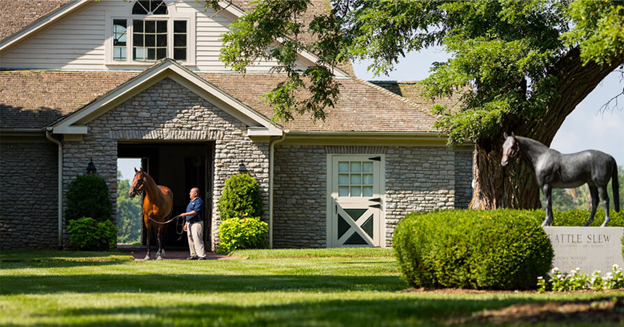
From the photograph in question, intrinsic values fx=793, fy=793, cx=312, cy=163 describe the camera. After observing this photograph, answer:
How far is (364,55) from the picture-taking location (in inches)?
629

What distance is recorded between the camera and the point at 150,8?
24.0m

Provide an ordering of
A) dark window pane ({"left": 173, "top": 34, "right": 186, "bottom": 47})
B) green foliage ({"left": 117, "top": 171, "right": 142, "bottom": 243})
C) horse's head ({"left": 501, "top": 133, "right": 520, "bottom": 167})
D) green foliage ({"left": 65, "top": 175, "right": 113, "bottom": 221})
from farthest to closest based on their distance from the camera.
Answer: green foliage ({"left": 117, "top": 171, "right": 142, "bottom": 243}) → dark window pane ({"left": 173, "top": 34, "right": 186, "bottom": 47}) → green foliage ({"left": 65, "top": 175, "right": 113, "bottom": 221}) → horse's head ({"left": 501, "top": 133, "right": 520, "bottom": 167})

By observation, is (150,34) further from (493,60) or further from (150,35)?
(493,60)

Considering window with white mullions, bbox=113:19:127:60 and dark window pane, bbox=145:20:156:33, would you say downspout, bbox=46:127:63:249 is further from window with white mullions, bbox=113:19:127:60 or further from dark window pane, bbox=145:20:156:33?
dark window pane, bbox=145:20:156:33

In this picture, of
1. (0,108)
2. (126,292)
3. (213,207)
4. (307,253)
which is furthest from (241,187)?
(126,292)

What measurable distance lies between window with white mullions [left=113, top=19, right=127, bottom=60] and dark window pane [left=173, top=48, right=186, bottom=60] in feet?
4.89

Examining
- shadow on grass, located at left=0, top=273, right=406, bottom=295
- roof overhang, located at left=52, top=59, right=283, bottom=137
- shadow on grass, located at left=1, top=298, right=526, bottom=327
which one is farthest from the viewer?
roof overhang, located at left=52, top=59, right=283, bottom=137

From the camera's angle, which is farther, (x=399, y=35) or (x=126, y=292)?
(x=399, y=35)

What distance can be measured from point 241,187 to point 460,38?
7.87 m

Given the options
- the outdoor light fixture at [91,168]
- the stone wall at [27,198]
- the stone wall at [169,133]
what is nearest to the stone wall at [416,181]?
the stone wall at [169,133]

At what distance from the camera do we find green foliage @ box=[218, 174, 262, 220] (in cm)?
2047

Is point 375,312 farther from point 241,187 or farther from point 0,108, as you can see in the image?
point 0,108

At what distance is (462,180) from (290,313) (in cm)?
1610

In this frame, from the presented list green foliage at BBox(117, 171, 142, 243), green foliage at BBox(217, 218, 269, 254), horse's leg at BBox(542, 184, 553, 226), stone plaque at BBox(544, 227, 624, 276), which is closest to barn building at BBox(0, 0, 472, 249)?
green foliage at BBox(217, 218, 269, 254)
